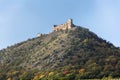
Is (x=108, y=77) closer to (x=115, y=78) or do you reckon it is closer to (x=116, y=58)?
(x=115, y=78)

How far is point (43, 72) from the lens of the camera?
193 metres

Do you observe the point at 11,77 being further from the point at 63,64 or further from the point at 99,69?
the point at 99,69

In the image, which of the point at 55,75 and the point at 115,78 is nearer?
the point at 115,78

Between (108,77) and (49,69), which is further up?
(49,69)

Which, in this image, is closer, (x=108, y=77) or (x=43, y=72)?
(x=108, y=77)

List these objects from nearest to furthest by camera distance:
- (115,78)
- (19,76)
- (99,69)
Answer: (115,78), (99,69), (19,76)

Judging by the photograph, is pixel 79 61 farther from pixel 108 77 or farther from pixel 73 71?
pixel 108 77

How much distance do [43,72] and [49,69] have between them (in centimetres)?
311

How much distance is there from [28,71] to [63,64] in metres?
13.5

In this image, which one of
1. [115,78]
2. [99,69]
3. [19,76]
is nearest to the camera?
[115,78]

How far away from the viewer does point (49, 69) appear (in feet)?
639

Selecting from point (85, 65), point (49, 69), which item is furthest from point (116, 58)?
point (49, 69)

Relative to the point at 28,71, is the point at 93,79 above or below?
below

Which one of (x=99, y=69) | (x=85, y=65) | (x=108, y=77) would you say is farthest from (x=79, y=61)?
(x=108, y=77)
